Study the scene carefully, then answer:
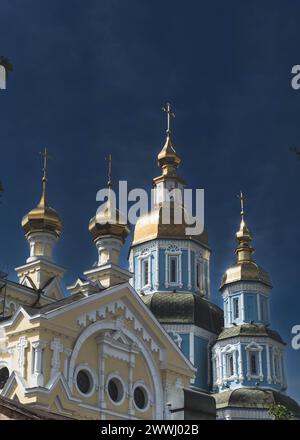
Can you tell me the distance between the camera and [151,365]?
23406mm

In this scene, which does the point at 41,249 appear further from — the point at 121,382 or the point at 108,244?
the point at 121,382

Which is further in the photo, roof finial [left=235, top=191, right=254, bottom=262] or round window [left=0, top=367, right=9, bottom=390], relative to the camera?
roof finial [left=235, top=191, right=254, bottom=262]

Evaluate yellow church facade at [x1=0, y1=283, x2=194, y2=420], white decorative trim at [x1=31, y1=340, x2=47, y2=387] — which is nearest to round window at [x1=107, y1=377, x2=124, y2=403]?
yellow church facade at [x1=0, y1=283, x2=194, y2=420]

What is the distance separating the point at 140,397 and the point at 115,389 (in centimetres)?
106

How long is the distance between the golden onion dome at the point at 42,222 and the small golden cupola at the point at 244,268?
1083cm

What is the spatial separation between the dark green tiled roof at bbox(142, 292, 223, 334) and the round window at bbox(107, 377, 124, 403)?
12.2 metres

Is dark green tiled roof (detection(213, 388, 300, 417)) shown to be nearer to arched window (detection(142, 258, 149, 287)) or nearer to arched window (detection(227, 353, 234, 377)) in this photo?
arched window (detection(227, 353, 234, 377))

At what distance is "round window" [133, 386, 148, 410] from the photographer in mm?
22703

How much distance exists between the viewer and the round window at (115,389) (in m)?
22.0

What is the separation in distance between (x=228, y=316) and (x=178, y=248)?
13.0 ft

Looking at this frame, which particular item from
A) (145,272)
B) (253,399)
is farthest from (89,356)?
(145,272)

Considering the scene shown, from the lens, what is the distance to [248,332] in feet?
113
